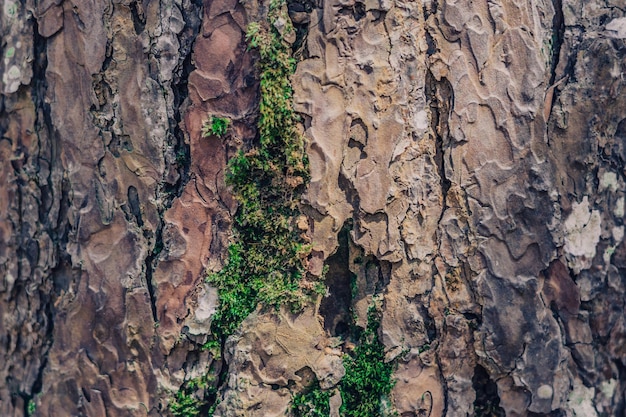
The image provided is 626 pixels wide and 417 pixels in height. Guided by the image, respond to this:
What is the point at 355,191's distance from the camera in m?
1.40

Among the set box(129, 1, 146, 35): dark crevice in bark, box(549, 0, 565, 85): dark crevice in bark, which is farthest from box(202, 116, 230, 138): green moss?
box(549, 0, 565, 85): dark crevice in bark

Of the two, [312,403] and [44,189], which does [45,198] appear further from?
[312,403]

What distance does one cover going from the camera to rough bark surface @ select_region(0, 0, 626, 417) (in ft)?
4.59

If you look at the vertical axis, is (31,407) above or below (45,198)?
below

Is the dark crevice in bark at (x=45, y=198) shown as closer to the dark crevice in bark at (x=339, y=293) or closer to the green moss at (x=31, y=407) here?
the green moss at (x=31, y=407)

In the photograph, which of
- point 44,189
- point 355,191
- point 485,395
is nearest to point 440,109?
point 355,191

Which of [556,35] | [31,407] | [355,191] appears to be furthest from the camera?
[31,407]

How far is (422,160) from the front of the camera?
1.45 meters

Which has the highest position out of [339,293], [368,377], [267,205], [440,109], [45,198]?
[440,109]

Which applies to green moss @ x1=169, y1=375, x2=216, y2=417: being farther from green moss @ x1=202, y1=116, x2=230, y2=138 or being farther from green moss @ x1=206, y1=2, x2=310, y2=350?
green moss @ x1=202, y1=116, x2=230, y2=138

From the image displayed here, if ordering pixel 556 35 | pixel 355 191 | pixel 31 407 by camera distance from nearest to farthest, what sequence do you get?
pixel 355 191, pixel 556 35, pixel 31 407

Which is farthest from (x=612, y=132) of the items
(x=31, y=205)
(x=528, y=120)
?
(x=31, y=205)

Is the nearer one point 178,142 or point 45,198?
point 178,142

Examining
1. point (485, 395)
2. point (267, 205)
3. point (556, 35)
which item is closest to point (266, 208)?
point (267, 205)
